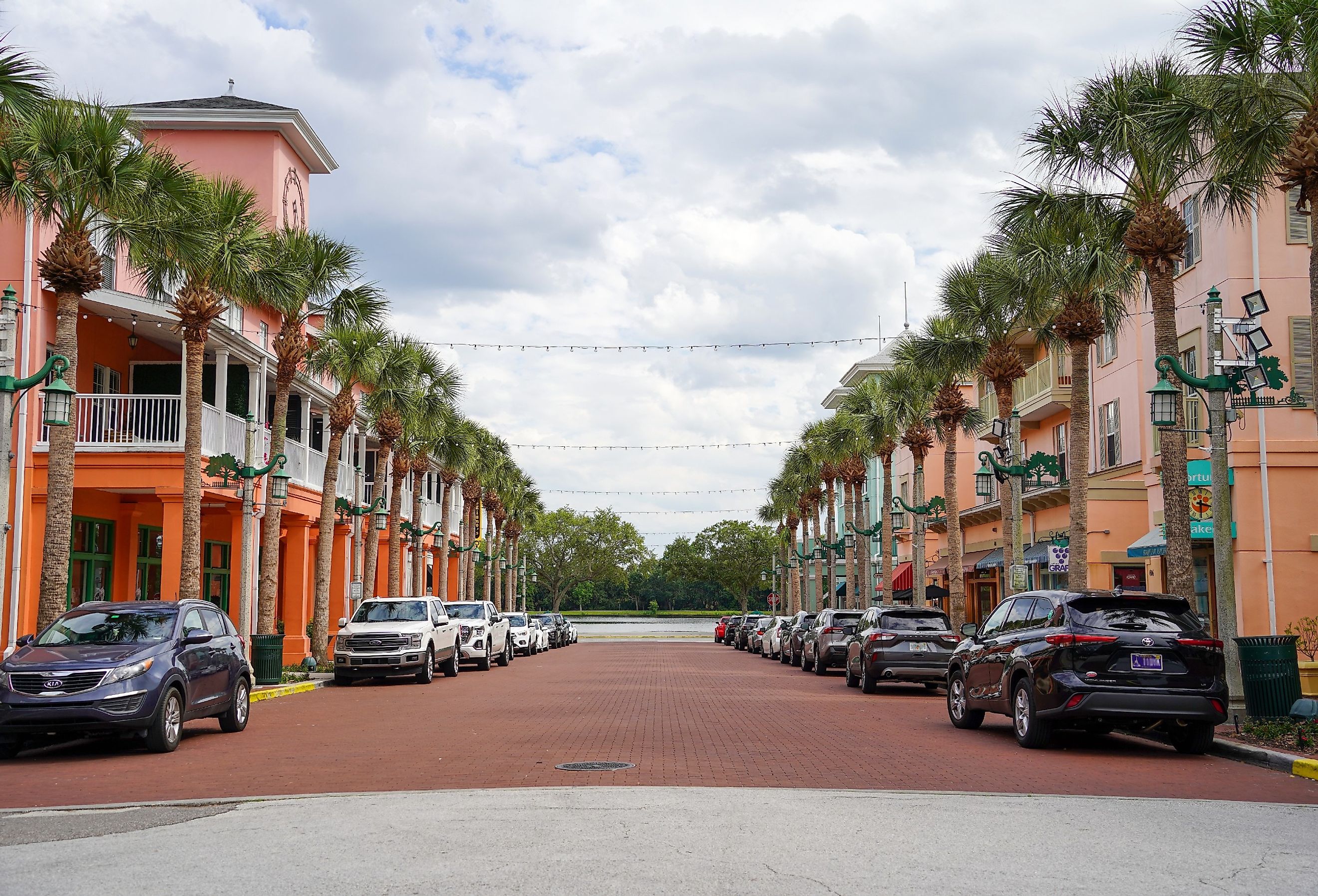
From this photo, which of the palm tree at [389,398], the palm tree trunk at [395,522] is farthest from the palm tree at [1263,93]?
→ the palm tree trunk at [395,522]

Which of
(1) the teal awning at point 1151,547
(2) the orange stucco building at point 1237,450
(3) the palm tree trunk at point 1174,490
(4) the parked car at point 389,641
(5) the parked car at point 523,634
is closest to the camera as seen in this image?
(3) the palm tree trunk at point 1174,490

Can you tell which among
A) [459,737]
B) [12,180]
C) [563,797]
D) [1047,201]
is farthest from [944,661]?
[12,180]

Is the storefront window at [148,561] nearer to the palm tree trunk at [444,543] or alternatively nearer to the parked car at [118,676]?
the palm tree trunk at [444,543]

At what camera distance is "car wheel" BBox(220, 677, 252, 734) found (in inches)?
625

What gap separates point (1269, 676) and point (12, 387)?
15896 millimetres

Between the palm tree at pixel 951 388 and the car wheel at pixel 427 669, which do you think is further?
the palm tree at pixel 951 388

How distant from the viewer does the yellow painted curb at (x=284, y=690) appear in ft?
73.4

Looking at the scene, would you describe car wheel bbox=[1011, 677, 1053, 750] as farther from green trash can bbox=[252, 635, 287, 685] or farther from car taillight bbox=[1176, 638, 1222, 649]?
green trash can bbox=[252, 635, 287, 685]

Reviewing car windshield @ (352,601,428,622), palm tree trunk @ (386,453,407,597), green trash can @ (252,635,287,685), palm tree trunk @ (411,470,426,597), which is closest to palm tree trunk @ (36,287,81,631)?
green trash can @ (252,635,287,685)

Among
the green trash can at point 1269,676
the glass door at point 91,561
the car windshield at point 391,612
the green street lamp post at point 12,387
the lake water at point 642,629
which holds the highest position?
the green street lamp post at point 12,387

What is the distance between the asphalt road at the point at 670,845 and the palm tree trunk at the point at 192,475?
12.0m

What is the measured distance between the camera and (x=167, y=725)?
13680 millimetres

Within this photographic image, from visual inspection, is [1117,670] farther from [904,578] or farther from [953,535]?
[904,578]

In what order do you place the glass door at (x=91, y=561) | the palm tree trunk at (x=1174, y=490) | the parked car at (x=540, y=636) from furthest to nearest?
the parked car at (x=540, y=636)
the glass door at (x=91, y=561)
the palm tree trunk at (x=1174, y=490)
